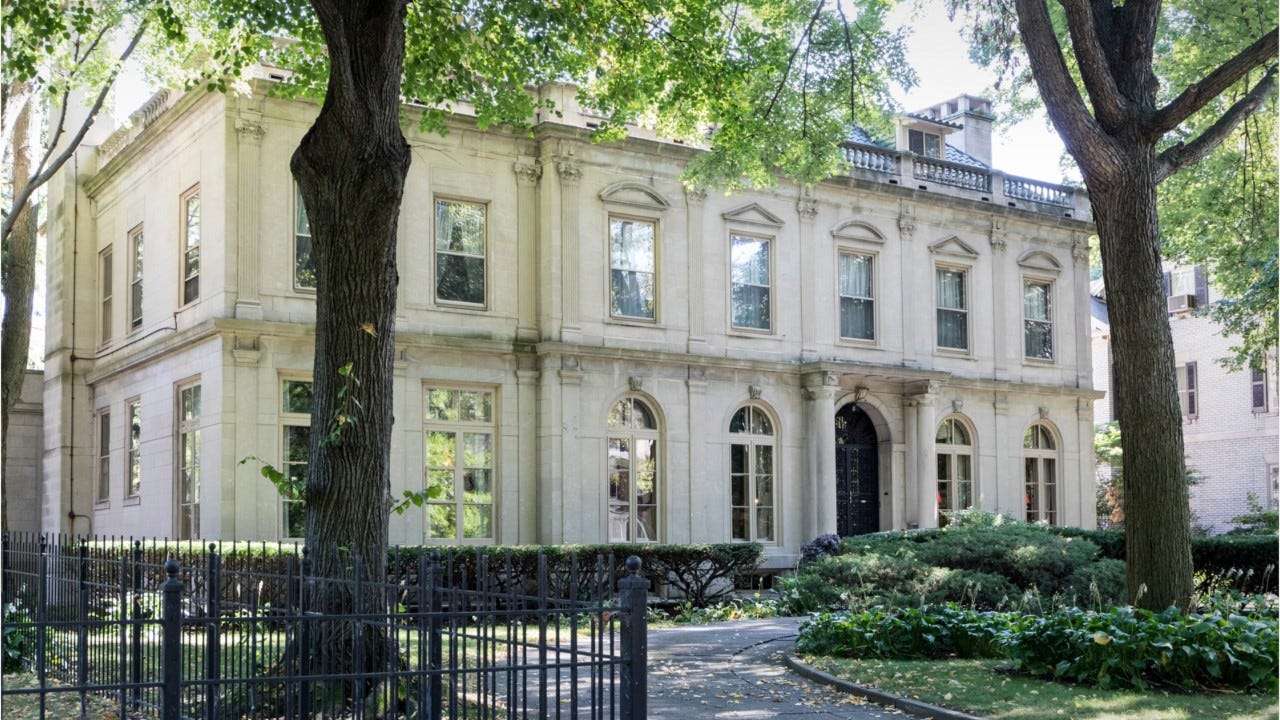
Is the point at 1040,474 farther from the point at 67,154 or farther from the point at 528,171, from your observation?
the point at 67,154

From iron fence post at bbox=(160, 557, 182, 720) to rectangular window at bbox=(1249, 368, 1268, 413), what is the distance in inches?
1497

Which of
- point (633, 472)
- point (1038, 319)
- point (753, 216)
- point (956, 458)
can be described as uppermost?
point (753, 216)

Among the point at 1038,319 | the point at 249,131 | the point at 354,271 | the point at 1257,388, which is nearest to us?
the point at 354,271

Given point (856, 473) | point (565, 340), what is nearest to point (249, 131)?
point (565, 340)

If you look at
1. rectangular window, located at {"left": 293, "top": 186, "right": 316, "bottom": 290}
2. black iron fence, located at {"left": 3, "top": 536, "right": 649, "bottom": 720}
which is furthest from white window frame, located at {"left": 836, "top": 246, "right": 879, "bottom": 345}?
black iron fence, located at {"left": 3, "top": 536, "right": 649, "bottom": 720}

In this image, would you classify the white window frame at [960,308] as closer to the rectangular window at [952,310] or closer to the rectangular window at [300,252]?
the rectangular window at [952,310]

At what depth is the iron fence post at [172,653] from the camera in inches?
253

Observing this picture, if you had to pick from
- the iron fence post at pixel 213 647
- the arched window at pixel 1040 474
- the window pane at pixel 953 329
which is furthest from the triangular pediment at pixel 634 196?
the iron fence post at pixel 213 647

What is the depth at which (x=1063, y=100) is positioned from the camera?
1341cm

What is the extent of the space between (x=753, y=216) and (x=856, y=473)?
5.91m

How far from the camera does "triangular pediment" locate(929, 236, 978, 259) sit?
28859 millimetres

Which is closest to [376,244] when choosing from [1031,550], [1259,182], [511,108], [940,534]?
[511,108]

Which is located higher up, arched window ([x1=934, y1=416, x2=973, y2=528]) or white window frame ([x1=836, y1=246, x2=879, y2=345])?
white window frame ([x1=836, y1=246, x2=879, y2=345])

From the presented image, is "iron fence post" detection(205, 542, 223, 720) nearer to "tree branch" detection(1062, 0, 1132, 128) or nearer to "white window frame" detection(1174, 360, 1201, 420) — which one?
"tree branch" detection(1062, 0, 1132, 128)
